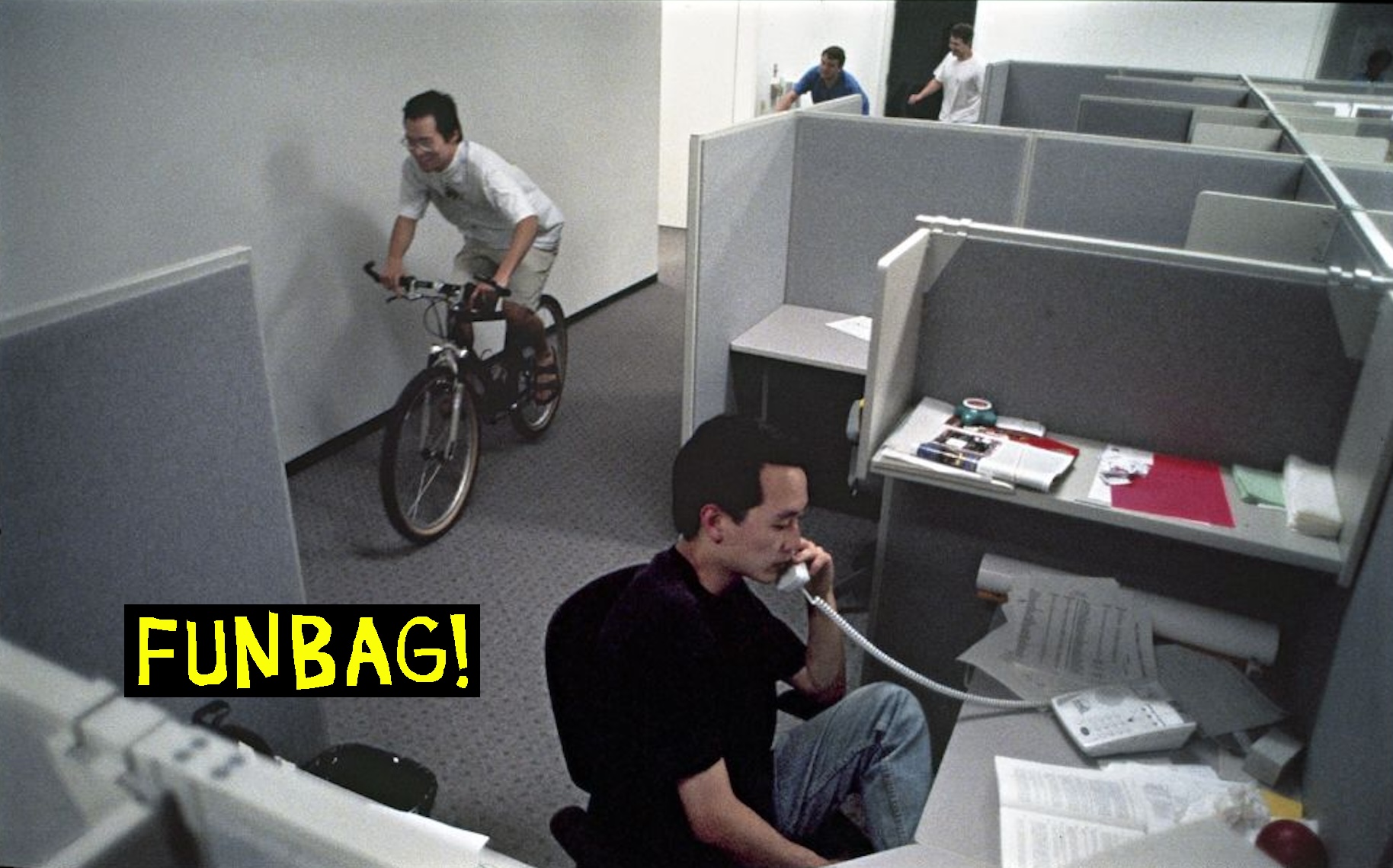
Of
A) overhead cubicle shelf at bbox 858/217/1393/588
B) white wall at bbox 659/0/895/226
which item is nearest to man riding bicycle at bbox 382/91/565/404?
overhead cubicle shelf at bbox 858/217/1393/588

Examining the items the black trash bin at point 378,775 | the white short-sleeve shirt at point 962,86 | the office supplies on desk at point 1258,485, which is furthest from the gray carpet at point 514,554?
the white short-sleeve shirt at point 962,86

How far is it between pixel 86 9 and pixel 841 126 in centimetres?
191

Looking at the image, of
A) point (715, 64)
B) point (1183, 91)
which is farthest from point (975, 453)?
point (715, 64)

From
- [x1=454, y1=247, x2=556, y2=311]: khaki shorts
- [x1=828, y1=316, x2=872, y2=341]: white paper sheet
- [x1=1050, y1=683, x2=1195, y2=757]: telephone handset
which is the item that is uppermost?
[x1=454, y1=247, x2=556, y2=311]: khaki shorts

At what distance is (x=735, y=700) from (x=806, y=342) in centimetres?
158

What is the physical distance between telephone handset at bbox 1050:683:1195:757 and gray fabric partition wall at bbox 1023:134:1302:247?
5.00 feet

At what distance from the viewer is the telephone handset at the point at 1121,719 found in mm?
1236

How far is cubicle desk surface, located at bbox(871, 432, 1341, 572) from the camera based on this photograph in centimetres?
134

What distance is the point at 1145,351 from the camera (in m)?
1.62

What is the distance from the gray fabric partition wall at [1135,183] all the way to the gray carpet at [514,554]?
1.09 m

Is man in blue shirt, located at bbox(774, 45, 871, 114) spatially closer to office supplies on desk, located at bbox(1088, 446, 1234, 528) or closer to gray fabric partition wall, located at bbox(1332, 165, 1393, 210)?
gray fabric partition wall, located at bbox(1332, 165, 1393, 210)

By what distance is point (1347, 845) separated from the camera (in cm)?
98

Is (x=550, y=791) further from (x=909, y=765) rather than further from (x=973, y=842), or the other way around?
(x=973, y=842)

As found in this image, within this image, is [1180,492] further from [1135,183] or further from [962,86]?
[962,86]
